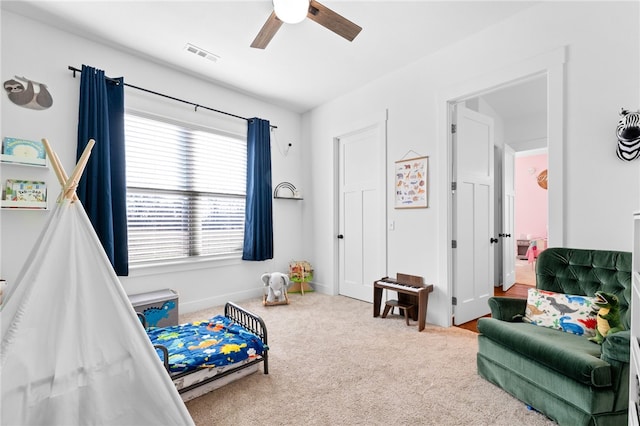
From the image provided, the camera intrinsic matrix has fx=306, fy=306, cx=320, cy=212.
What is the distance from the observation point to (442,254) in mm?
3156

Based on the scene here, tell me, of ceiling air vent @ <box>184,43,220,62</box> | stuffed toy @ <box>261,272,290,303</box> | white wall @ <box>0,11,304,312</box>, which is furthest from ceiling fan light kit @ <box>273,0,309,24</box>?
stuffed toy @ <box>261,272,290,303</box>

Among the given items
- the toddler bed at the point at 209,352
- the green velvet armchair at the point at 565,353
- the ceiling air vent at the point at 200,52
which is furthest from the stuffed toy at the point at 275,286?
the ceiling air vent at the point at 200,52

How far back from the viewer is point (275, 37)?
292 centimetres

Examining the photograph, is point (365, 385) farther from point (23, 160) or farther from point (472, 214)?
point (23, 160)

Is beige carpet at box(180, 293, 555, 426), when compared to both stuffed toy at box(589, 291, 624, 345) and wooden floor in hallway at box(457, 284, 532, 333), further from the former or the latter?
wooden floor in hallway at box(457, 284, 532, 333)

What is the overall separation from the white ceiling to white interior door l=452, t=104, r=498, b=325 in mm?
887

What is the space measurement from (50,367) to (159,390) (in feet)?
1.45

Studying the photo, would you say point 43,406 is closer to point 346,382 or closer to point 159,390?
point 159,390

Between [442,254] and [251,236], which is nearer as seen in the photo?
[442,254]

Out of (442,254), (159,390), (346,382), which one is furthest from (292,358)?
(442,254)

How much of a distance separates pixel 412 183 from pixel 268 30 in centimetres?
209

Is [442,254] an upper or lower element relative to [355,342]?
upper

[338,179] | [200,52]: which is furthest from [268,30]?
[338,179]

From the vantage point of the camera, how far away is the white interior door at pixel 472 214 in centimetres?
322
